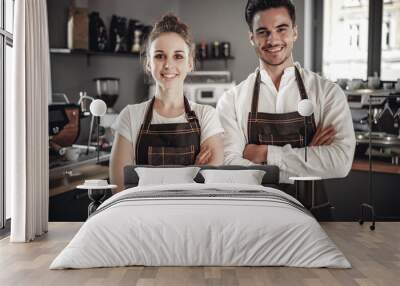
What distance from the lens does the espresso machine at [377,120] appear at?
243 inches

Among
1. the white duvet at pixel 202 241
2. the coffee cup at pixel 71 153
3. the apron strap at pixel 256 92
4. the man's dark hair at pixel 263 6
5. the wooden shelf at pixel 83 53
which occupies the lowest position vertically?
the white duvet at pixel 202 241

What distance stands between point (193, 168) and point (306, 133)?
108 centimetres

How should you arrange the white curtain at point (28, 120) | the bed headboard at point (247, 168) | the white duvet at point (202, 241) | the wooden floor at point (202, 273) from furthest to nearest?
the bed headboard at point (247, 168), the white curtain at point (28, 120), the white duvet at point (202, 241), the wooden floor at point (202, 273)

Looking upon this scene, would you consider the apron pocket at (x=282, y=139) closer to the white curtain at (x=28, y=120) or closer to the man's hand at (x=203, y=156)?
the man's hand at (x=203, y=156)

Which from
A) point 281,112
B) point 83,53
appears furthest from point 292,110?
point 83,53

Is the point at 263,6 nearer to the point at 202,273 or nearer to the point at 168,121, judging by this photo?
the point at 168,121

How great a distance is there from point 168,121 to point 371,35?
6.81ft

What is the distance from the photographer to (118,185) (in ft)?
20.2

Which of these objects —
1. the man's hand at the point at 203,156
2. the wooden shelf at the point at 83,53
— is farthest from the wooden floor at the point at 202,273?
the wooden shelf at the point at 83,53

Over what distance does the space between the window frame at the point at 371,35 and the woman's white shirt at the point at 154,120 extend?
1.07m

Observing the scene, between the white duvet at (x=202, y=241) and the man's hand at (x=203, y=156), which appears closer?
the white duvet at (x=202, y=241)

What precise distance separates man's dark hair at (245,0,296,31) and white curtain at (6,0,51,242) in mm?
1858

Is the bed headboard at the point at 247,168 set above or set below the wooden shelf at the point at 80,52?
below

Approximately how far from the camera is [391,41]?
247 inches
